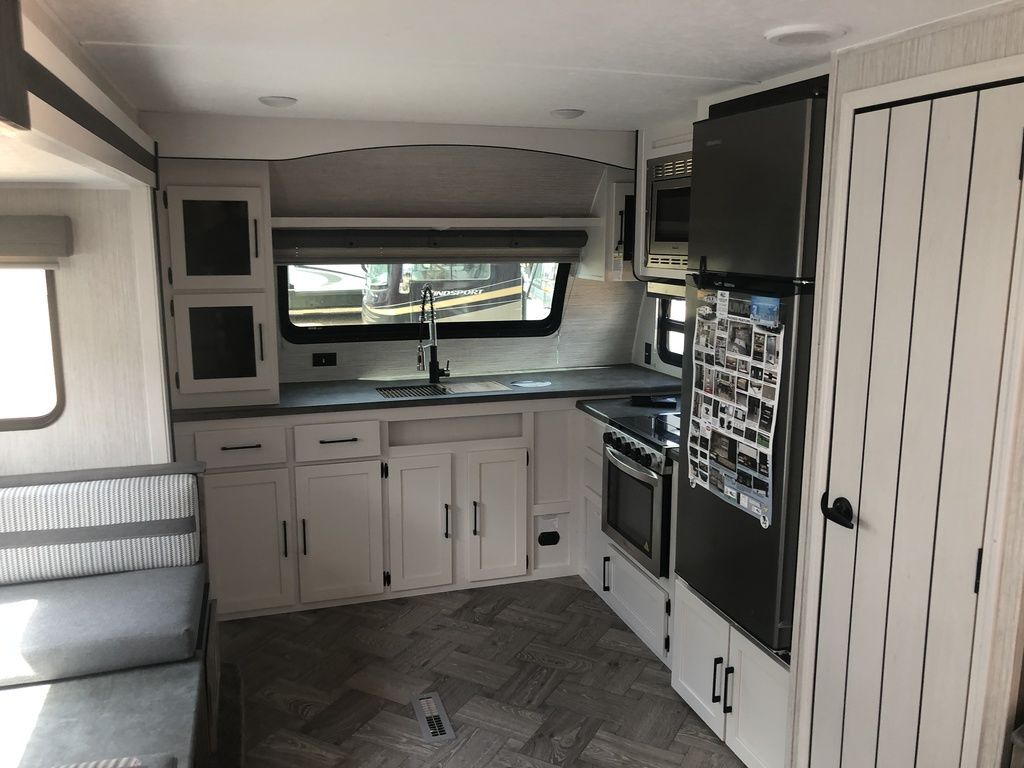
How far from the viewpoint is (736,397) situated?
8.56 ft

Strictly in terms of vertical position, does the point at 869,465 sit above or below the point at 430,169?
below

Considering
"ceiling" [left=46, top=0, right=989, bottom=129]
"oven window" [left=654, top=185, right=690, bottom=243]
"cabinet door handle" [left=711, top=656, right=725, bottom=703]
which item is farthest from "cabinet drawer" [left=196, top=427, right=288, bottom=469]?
"cabinet door handle" [left=711, top=656, right=725, bottom=703]

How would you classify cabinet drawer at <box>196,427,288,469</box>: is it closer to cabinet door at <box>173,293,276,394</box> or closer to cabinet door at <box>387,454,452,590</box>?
cabinet door at <box>173,293,276,394</box>

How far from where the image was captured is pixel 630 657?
11.5 ft

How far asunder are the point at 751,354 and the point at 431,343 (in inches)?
83.8

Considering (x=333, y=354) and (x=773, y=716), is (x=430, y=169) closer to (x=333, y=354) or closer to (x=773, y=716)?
(x=333, y=354)

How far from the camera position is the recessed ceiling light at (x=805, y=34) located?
6.60ft

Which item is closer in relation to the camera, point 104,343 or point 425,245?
point 104,343

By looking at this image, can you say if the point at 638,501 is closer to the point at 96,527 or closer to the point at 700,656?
the point at 700,656

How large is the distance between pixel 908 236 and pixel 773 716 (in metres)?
1.57

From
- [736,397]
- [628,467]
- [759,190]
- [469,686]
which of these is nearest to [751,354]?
[736,397]

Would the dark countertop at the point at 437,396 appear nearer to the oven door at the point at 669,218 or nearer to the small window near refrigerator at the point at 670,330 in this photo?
the small window near refrigerator at the point at 670,330

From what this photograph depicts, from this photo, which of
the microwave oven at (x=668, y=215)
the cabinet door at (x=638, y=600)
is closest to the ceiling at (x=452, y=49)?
the microwave oven at (x=668, y=215)

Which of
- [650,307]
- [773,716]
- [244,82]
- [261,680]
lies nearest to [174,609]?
[261,680]
